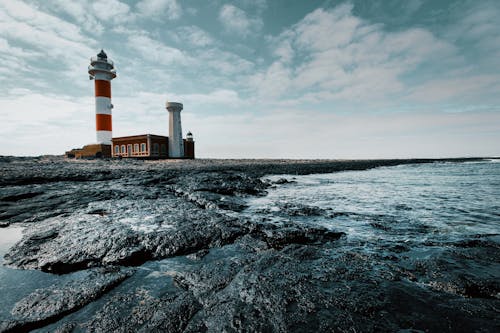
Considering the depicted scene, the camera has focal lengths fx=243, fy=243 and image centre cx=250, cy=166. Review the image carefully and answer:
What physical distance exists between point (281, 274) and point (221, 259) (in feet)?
2.65

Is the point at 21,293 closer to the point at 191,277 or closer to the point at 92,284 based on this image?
the point at 92,284

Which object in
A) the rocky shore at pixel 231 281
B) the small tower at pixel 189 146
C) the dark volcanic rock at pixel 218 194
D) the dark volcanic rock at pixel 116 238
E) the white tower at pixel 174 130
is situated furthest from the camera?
the small tower at pixel 189 146

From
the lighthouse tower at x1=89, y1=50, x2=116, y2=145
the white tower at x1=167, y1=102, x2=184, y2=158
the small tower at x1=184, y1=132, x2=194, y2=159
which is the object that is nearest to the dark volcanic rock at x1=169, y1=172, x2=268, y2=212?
the white tower at x1=167, y1=102, x2=184, y2=158

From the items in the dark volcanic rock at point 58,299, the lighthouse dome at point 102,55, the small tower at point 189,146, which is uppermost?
the lighthouse dome at point 102,55

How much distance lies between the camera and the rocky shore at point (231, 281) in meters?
1.80

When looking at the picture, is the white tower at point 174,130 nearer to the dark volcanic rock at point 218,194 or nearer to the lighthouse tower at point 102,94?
the lighthouse tower at point 102,94

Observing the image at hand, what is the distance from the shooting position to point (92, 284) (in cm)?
235

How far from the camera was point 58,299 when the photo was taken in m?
2.11

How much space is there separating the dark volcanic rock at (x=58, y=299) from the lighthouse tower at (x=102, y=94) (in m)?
40.8

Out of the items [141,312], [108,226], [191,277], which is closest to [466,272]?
[191,277]

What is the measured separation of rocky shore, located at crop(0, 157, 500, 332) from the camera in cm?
180

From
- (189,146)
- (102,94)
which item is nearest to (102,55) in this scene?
(102,94)

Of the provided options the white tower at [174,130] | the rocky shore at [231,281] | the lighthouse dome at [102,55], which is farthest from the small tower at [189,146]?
the rocky shore at [231,281]

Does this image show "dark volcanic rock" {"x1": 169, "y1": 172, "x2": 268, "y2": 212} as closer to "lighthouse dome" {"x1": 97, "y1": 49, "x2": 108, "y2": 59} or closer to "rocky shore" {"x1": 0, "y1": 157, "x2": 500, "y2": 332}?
"rocky shore" {"x1": 0, "y1": 157, "x2": 500, "y2": 332}
